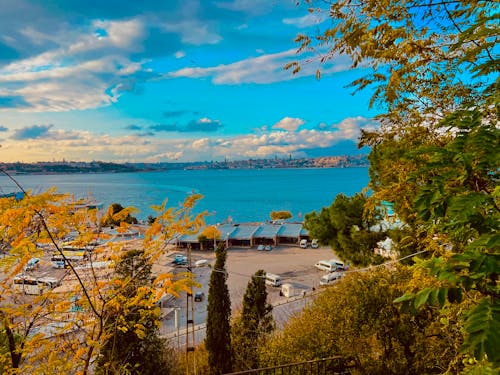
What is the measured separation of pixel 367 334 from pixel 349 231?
291 inches

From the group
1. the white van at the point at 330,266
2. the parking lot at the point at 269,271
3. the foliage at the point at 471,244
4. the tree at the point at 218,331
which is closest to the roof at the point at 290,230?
the parking lot at the point at 269,271

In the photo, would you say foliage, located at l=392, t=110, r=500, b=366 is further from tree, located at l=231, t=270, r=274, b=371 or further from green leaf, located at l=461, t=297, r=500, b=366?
tree, located at l=231, t=270, r=274, b=371

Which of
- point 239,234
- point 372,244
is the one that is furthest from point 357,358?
point 239,234

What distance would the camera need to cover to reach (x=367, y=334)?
21.4 feet

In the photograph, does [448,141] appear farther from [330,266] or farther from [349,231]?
[330,266]

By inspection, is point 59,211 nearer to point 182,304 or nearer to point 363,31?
point 363,31

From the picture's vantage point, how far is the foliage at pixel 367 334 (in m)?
6.31

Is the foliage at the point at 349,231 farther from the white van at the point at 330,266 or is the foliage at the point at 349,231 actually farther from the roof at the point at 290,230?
the roof at the point at 290,230

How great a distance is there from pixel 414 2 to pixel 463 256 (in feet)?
6.73

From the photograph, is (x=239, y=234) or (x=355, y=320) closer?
(x=355, y=320)

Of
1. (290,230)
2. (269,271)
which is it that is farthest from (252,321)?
(290,230)

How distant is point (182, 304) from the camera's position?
18656mm

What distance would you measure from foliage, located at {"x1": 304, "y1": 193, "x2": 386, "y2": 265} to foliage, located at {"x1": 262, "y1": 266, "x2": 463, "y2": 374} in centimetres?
564

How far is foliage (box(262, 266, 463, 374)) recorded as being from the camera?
631 cm
